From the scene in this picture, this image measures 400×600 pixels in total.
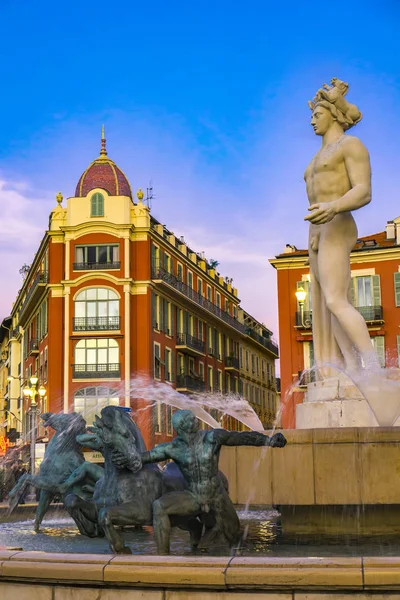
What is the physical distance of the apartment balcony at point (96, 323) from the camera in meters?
50.6

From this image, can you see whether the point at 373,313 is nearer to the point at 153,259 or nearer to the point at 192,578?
the point at 153,259

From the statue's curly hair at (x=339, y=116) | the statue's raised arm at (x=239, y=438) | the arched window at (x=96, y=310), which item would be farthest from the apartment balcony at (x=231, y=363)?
the statue's raised arm at (x=239, y=438)

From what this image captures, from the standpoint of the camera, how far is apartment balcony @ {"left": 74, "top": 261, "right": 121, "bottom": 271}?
51469mm

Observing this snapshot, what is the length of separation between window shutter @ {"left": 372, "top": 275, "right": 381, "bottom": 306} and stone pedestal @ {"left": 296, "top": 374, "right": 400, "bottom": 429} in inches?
1478

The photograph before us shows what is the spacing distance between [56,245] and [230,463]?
4592 centimetres

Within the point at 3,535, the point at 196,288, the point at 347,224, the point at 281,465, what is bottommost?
the point at 3,535

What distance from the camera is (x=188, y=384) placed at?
189ft

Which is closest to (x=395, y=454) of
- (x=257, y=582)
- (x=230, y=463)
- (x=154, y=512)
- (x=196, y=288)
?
(x=230, y=463)

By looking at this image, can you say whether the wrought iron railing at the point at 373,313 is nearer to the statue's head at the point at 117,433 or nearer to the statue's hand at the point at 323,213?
the statue's hand at the point at 323,213

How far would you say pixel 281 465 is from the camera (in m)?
7.95

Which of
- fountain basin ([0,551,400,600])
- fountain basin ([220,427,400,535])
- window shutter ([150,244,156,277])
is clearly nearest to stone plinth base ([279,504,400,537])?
fountain basin ([220,427,400,535])

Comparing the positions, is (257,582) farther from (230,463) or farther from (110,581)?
(230,463)

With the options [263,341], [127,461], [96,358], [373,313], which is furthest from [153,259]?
[127,461]

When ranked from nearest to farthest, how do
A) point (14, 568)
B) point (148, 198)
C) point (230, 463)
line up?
point (14, 568), point (230, 463), point (148, 198)
